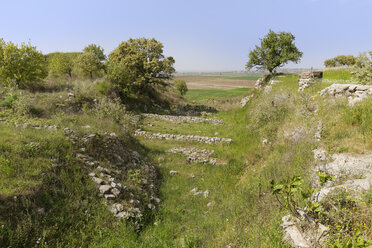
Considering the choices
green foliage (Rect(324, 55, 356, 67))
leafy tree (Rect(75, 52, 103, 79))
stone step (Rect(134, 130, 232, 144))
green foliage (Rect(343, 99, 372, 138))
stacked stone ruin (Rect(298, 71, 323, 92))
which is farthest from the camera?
green foliage (Rect(324, 55, 356, 67))

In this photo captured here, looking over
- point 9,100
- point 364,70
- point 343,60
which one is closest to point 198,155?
point 364,70

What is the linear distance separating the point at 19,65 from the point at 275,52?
29.5 metres

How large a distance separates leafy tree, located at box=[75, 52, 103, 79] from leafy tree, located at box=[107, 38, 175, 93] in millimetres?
1906

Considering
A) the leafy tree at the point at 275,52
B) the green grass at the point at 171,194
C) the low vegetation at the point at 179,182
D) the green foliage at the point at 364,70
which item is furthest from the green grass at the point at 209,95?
the green grass at the point at 171,194

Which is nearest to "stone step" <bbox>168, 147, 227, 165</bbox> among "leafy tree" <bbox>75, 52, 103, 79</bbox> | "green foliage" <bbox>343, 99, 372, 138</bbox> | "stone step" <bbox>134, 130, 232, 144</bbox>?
"stone step" <bbox>134, 130, 232, 144</bbox>

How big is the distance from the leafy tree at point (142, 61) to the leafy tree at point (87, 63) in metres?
1.91

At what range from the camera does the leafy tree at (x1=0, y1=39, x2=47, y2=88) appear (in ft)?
48.8

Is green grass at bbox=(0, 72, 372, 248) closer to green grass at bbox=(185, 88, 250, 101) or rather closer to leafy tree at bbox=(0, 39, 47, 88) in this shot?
leafy tree at bbox=(0, 39, 47, 88)

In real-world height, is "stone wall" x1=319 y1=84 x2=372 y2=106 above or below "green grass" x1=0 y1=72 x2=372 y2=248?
above

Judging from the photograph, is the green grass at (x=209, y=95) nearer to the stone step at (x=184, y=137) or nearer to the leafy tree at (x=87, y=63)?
the leafy tree at (x=87, y=63)

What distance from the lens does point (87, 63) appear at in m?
23.5

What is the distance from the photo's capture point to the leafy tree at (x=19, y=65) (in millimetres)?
14875

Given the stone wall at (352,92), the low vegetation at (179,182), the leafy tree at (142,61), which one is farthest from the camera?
the leafy tree at (142,61)

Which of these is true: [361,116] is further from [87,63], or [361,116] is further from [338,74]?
[87,63]
